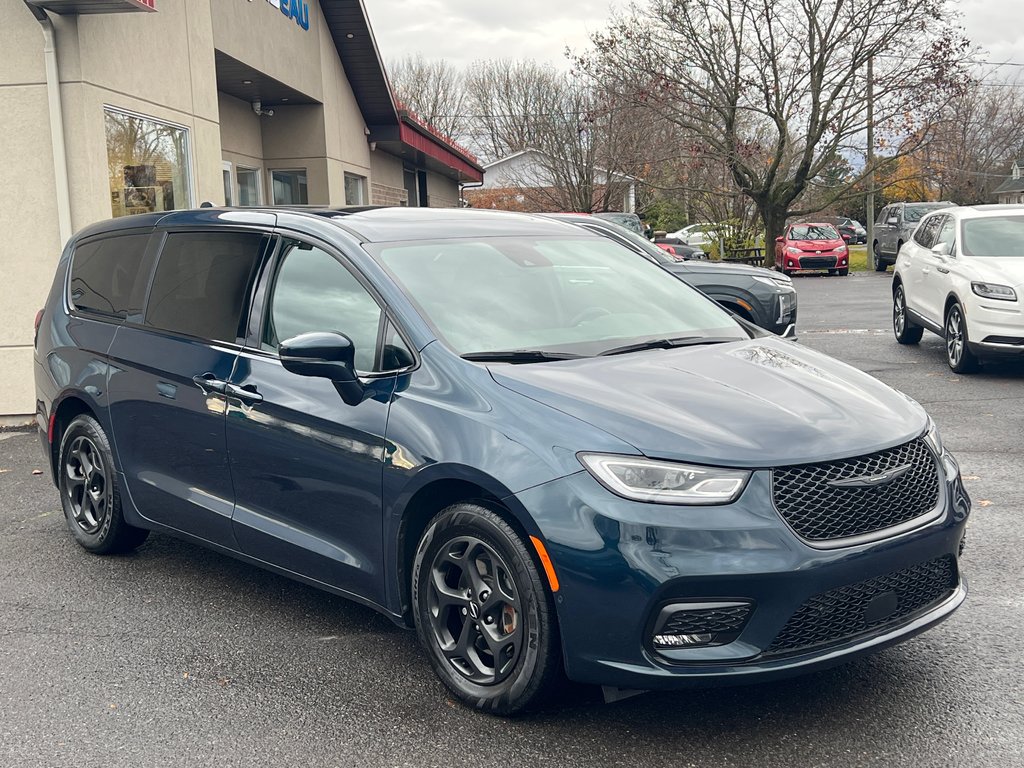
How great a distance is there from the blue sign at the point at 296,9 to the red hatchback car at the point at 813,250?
702 inches

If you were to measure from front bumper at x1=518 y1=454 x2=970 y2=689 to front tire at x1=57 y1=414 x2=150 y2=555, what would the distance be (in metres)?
2.86

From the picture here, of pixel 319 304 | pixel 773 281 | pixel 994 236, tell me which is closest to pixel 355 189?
pixel 773 281

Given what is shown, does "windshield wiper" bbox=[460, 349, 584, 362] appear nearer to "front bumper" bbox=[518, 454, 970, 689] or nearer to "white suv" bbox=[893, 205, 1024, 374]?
"front bumper" bbox=[518, 454, 970, 689]

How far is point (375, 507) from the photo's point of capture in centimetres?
388

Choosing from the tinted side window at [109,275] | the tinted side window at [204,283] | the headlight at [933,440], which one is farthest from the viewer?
the tinted side window at [109,275]

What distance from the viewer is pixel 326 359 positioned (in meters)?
3.93

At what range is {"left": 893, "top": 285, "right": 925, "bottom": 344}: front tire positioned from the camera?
1305cm

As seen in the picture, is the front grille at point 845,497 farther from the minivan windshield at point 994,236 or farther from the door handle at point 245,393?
the minivan windshield at point 994,236

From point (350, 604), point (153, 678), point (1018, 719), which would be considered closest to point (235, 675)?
point (153, 678)

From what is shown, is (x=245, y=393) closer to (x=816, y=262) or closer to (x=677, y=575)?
(x=677, y=575)

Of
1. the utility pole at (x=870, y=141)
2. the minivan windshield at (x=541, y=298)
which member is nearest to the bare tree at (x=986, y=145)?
the utility pole at (x=870, y=141)

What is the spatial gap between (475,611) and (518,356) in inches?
35.9

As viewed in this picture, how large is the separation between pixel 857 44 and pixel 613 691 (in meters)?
30.2

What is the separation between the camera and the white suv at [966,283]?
10164 mm
